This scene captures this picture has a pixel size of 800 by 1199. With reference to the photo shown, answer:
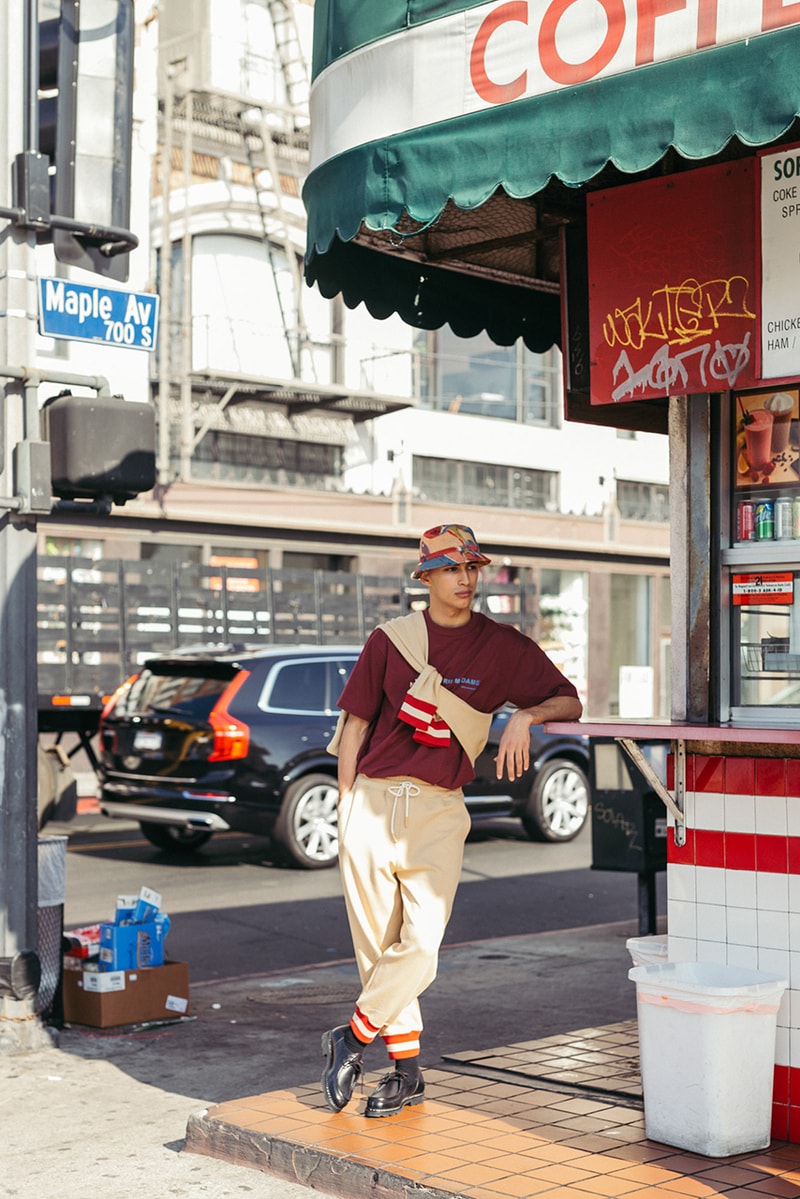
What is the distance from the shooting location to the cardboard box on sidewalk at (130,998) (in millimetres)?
7641

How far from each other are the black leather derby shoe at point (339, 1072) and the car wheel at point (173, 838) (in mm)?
8976

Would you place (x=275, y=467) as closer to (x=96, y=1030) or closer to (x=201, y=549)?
(x=201, y=549)

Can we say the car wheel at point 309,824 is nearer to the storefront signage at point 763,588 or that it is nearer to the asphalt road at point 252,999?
the asphalt road at point 252,999

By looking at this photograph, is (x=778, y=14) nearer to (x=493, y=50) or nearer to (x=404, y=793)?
(x=493, y=50)

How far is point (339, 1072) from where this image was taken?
5.65 metres

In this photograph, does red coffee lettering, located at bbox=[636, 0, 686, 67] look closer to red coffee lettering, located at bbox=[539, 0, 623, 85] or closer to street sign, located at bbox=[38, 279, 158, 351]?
red coffee lettering, located at bbox=[539, 0, 623, 85]

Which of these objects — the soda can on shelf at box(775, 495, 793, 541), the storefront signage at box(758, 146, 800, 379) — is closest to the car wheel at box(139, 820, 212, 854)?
the soda can on shelf at box(775, 495, 793, 541)

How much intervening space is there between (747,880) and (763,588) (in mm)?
1040

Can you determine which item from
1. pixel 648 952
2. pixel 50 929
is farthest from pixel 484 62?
pixel 50 929

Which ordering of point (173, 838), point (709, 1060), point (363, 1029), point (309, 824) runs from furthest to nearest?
point (173, 838)
point (309, 824)
point (363, 1029)
point (709, 1060)

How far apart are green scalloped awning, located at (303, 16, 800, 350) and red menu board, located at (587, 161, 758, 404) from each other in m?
0.48

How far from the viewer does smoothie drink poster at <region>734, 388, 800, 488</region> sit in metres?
5.67

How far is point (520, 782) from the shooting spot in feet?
50.1

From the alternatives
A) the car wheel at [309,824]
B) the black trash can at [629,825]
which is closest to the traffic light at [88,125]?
the black trash can at [629,825]
